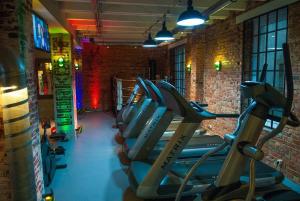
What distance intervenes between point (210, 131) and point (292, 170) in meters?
3.04

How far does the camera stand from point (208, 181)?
3.29 m

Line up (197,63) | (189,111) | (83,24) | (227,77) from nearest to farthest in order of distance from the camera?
(189,111)
(227,77)
(83,24)
(197,63)

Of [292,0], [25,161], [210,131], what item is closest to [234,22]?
[292,0]

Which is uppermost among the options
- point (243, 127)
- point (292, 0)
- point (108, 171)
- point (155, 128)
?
point (292, 0)

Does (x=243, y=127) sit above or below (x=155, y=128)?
above

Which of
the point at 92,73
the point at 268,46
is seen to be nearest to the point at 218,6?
the point at 268,46

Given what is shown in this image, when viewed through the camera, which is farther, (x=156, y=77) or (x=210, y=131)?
(x=156, y=77)

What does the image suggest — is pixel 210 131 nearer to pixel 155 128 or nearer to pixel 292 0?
pixel 155 128

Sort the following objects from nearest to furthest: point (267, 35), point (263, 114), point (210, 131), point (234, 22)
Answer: point (263, 114), point (267, 35), point (234, 22), point (210, 131)

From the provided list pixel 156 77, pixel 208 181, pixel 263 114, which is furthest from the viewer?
pixel 156 77

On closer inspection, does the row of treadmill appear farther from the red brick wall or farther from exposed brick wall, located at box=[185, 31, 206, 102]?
exposed brick wall, located at box=[185, 31, 206, 102]

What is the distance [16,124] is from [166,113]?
7.57ft

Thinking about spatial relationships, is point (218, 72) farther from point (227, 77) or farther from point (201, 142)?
point (201, 142)

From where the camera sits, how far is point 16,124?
7.55ft
